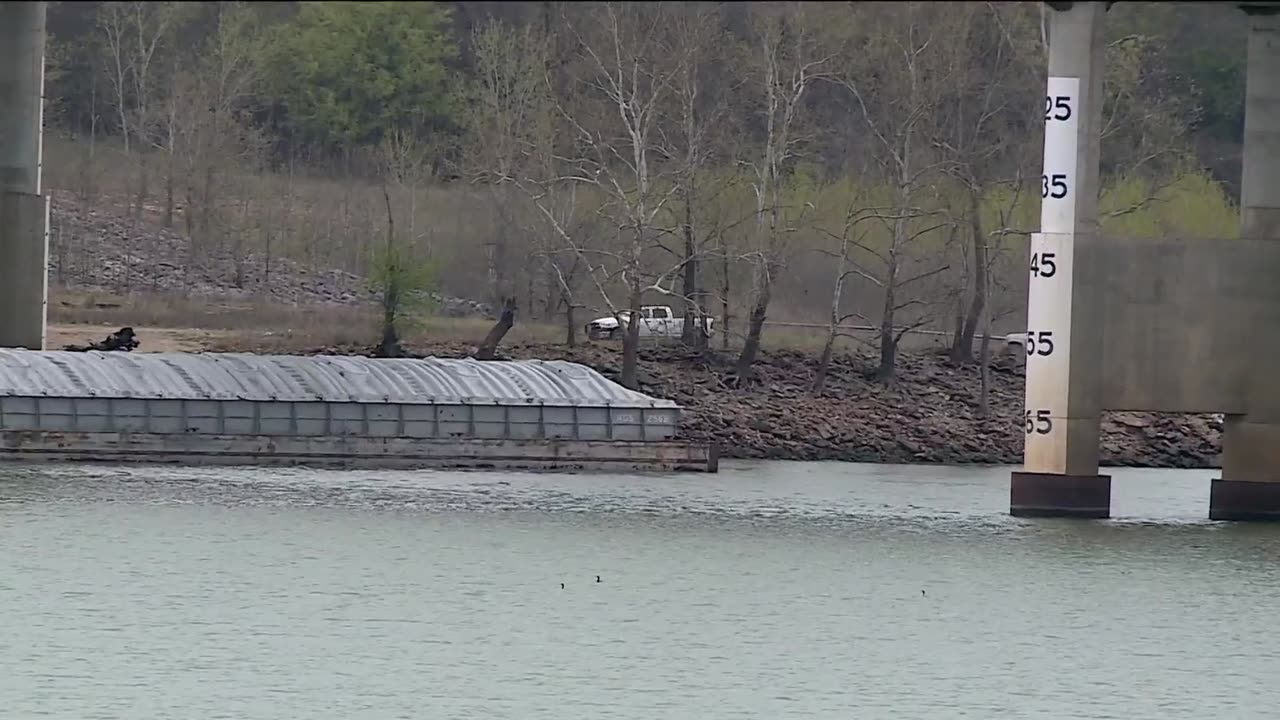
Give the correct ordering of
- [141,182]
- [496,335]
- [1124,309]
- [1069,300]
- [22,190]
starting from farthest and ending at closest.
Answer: [141,182], [496,335], [22,190], [1124,309], [1069,300]

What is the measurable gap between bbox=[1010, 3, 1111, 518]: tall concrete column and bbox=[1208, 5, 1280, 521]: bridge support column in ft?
10.2

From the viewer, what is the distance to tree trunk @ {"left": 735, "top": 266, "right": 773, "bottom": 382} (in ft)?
229

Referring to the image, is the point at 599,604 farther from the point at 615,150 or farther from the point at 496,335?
the point at 615,150

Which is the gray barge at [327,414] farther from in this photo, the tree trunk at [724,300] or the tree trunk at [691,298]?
the tree trunk at [724,300]

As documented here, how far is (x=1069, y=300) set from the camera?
46656 mm

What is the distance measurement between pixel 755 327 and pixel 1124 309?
79.3 feet

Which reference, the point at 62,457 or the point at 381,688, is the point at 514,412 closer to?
the point at 62,457

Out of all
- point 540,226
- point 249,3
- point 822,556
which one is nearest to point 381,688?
point 249,3

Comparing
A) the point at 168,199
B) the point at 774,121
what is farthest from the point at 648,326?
the point at 168,199

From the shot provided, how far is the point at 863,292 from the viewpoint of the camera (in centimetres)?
7688

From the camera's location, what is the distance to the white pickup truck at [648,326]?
7488 cm

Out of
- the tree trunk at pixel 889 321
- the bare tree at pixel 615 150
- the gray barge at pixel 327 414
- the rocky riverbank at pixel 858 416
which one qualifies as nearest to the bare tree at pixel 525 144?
the bare tree at pixel 615 150

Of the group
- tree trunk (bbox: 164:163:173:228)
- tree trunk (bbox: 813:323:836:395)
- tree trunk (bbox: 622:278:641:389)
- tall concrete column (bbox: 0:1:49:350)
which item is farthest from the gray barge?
tree trunk (bbox: 164:163:173:228)

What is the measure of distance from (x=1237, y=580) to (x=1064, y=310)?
348 inches
